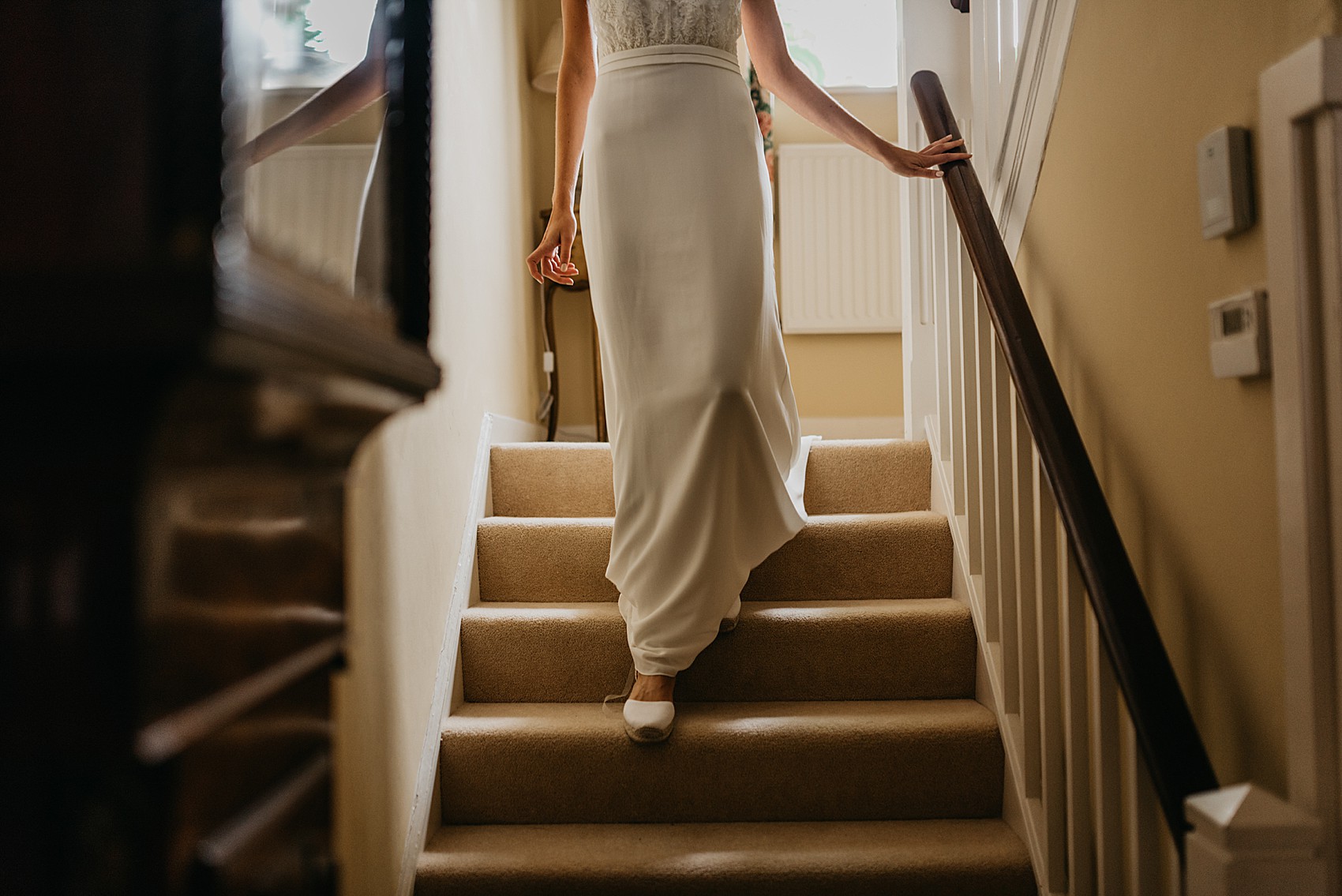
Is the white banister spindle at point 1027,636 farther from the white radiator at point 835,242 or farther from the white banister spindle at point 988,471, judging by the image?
the white radiator at point 835,242

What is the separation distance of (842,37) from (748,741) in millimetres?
3425

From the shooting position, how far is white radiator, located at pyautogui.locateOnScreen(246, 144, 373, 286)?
523mm

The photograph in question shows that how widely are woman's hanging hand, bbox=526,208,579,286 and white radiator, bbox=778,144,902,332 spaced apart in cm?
217

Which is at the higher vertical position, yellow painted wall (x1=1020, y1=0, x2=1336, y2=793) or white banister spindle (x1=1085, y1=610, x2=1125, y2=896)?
Result: yellow painted wall (x1=1020, y1=0, x2=1336, y2=793)

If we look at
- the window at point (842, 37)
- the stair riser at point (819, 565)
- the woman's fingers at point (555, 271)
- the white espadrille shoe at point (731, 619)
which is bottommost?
the white espadrille shoe at point (731, 619)

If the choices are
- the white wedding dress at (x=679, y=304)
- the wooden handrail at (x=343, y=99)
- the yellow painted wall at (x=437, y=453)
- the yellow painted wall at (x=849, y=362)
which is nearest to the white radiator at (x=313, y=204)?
the wooden handrail at (x=343, y=99)

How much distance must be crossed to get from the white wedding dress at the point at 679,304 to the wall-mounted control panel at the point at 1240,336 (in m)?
0.79

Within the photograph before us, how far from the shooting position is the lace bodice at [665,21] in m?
1.68

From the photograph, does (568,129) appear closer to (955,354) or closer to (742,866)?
(955,354)

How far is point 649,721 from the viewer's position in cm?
159

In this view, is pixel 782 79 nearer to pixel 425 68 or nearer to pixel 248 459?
pixel 425 68

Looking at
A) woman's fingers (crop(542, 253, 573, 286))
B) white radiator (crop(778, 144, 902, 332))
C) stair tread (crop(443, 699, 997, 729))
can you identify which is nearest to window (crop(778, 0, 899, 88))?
white radiator (crop(778, 144, 902, 332))

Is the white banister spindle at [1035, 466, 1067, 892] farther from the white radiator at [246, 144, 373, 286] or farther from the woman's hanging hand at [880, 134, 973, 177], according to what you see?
the white radiator at [246, 144, 373, 286]

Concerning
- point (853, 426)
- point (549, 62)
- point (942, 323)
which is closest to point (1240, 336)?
point (942, 323)
